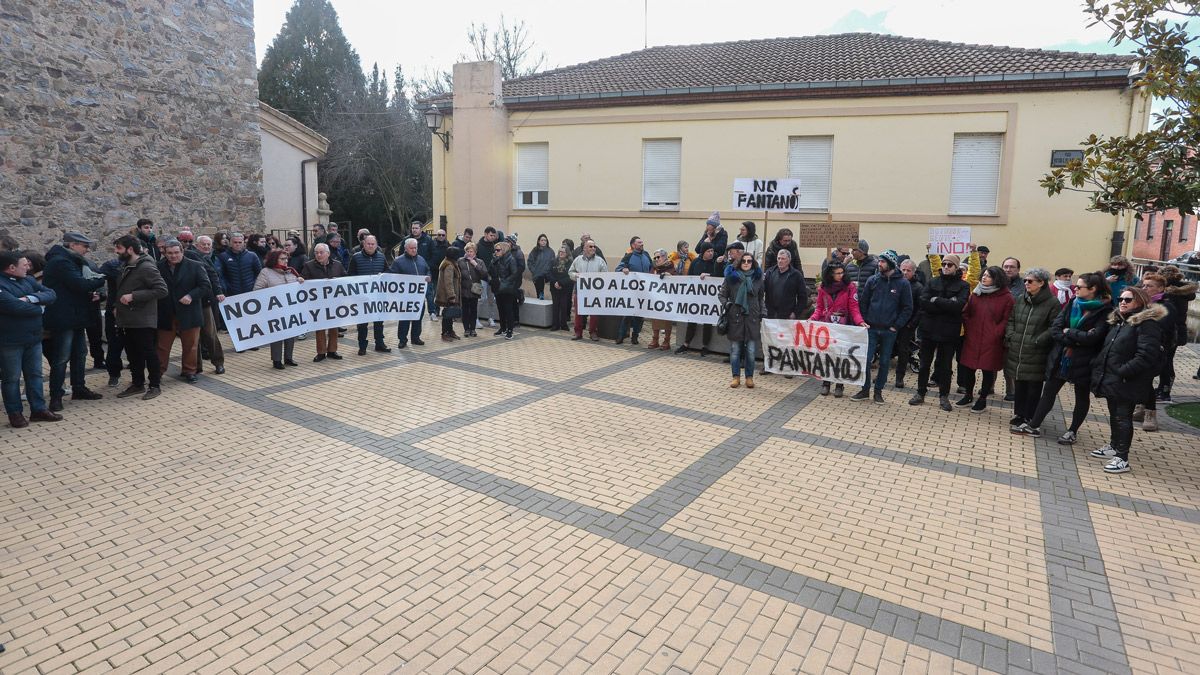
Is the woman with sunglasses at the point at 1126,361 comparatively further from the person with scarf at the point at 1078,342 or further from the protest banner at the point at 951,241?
the protest banner at the point at 951,241

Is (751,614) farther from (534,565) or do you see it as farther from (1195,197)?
(1195,197)

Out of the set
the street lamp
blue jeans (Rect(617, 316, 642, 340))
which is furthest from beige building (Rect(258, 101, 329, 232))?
blue jeans (Rect(617, 316, 642, 340))

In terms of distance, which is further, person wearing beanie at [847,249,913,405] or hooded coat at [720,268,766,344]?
hooded coat at [720,268,766,344]

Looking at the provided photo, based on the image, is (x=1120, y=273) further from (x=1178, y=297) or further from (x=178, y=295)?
(x=178, y=295)

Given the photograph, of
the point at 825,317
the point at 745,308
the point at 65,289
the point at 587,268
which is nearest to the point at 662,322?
the point at 587,268

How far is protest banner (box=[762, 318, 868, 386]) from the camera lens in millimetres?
8609

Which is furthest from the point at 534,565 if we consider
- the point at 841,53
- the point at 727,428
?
the point at 841,53

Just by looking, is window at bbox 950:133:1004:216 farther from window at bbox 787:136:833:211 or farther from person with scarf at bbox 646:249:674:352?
person with scarf at bbox 646:249:674:352

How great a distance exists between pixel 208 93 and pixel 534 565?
14965 mm

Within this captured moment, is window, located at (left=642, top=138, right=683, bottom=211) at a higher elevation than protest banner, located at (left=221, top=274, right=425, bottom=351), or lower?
higher

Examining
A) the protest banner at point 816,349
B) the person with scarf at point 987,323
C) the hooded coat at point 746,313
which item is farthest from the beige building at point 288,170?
the person with scarf at point 987,323

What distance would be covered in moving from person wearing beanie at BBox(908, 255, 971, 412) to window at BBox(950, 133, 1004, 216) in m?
8.94

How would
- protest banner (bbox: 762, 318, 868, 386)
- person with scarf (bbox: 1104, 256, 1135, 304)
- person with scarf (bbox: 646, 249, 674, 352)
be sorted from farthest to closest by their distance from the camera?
1. person with scarf (bbox: 646, 249, 674, 352)
2. protest banner (bbox: 762, 318, 868, 386)
3. person with scarf (bbox: 1104, 256, 1135, 304)

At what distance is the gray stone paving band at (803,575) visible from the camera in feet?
12.3
